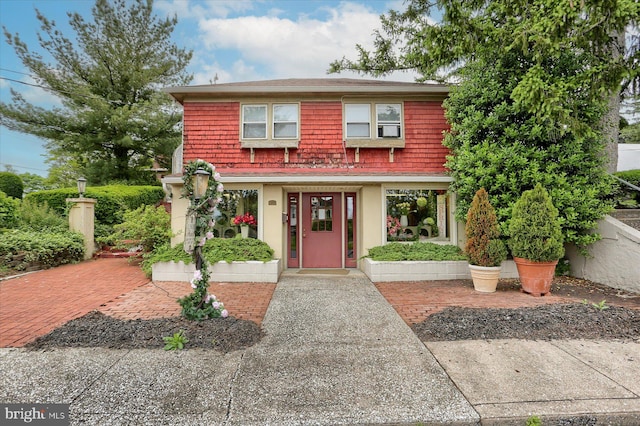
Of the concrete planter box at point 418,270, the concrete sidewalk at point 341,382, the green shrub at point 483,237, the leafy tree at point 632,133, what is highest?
the leafy tree at point 632,133

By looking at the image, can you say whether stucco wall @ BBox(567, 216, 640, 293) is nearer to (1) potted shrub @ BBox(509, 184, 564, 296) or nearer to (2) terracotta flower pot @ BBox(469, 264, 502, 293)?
(1) potted shrub @ BBox(509, 184, 564, 296)

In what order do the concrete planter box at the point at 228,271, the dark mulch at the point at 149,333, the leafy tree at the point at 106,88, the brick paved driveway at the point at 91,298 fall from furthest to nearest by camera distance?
the leafy tree at the point at 106,88 < the concrete planter box at the point at 228,271 < the brick paved driveway at the point at 91,298 < the dark mulch at the point at 149,333

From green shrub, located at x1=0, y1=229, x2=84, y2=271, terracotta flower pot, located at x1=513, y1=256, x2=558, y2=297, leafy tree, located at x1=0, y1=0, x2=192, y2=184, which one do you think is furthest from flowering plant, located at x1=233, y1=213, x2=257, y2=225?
leafy tree, located at x1=0, y1=0, x2=192, y2=184

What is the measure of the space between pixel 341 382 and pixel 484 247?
434 centimetres

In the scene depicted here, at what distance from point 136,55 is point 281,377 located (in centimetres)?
1848

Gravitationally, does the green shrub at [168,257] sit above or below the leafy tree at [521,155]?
below

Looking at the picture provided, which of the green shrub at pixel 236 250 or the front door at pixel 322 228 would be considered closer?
the green shrub at pixel 236 250

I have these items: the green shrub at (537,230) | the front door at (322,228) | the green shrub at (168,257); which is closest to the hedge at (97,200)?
the green shrub at (168,257)

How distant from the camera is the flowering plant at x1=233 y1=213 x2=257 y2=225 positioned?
26.7ft

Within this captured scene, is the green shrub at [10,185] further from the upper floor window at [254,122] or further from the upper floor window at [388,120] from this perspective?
the upper floor window at [388,120]

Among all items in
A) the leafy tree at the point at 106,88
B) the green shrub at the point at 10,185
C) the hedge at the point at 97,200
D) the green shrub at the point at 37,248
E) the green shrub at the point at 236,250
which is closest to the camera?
the green shrub at the point at 236,250

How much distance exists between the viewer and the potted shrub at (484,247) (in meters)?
5.86

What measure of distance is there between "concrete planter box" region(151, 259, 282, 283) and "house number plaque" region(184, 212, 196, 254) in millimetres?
2984

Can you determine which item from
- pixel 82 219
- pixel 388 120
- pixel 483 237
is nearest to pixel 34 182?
pixel 82 219
